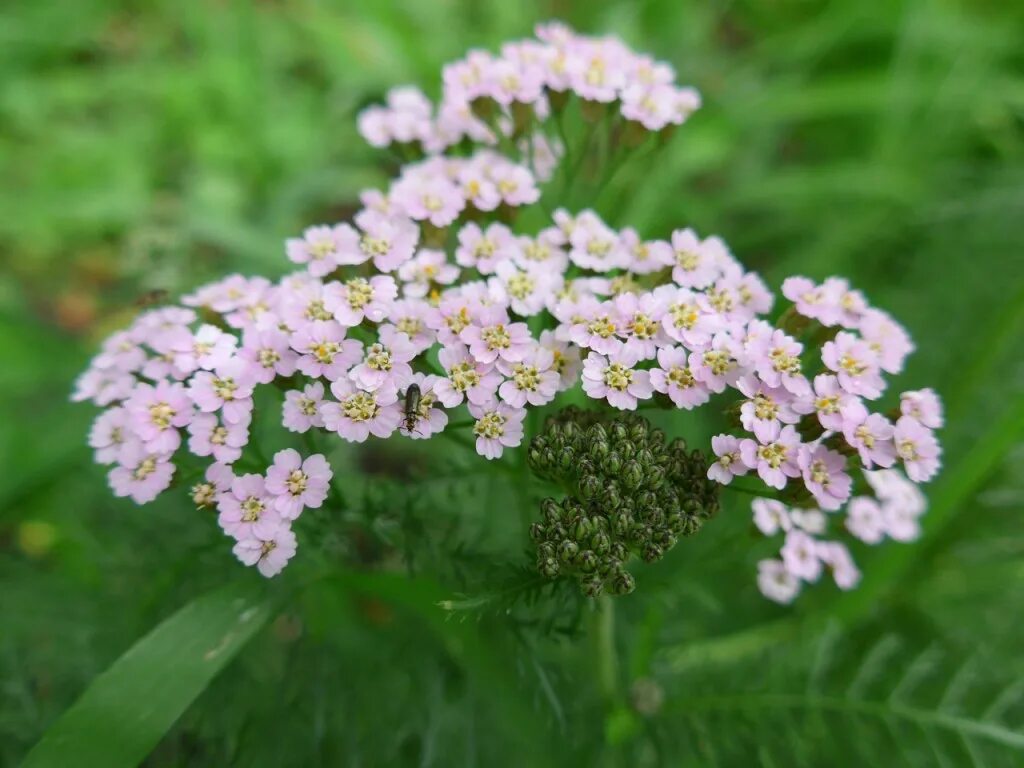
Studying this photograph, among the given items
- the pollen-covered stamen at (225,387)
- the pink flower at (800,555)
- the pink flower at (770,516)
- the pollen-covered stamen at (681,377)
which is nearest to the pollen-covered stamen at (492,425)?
the pollen-covered stamen at (681,377)

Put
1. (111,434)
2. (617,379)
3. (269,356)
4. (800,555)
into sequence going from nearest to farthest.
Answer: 1. (617,379)
2. (269,356)
3. (111,434)
4. (800,555)

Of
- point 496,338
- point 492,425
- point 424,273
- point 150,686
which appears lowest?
point 150,686

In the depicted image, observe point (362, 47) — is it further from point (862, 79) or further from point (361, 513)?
point (361, 513)

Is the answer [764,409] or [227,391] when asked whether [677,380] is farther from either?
[227,391]

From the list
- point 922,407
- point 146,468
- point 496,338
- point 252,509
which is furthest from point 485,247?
point 922,407

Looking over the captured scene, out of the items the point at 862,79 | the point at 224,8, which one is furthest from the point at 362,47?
the point at 862,79

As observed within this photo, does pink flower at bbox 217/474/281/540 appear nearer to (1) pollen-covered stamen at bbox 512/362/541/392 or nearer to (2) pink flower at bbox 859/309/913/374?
(1) pollen-covered stamen at bbox 512/362/541/392

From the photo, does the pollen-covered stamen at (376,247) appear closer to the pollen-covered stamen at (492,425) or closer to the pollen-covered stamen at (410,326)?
the pollen-covered stamen at (410,326)
